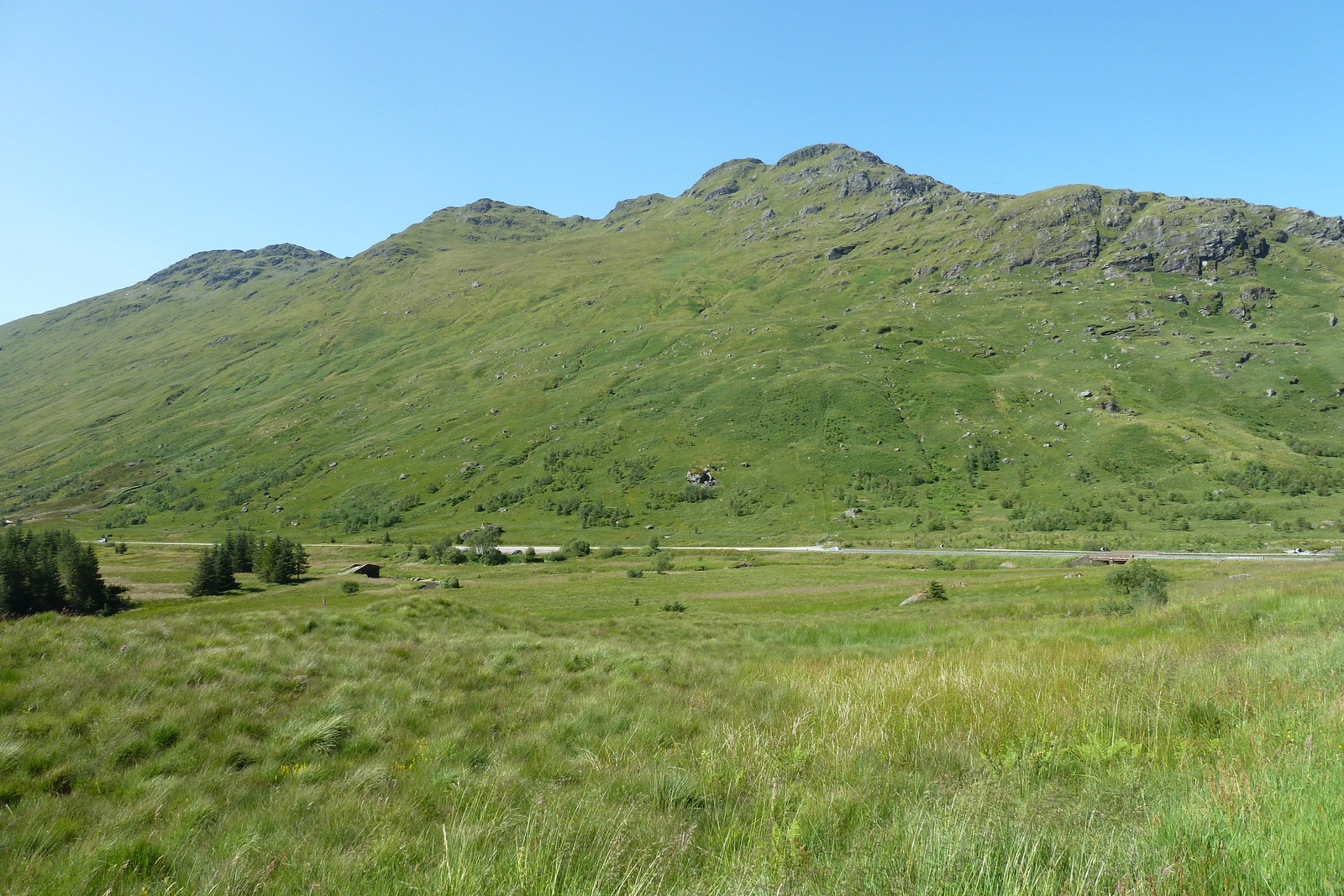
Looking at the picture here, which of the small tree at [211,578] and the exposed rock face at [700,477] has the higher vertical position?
the exposed rock face at [700,477]

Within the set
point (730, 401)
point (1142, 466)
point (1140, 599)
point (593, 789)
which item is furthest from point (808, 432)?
point (593, 789)

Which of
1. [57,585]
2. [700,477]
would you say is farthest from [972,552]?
[57,585]

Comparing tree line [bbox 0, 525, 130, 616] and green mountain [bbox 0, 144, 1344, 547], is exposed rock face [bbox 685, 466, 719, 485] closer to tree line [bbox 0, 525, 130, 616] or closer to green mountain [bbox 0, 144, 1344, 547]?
green mountain [bbox 0, 144, 1344, 547]

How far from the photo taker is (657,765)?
5.42 meters

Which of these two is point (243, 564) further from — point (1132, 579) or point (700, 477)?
point (1132, 579)

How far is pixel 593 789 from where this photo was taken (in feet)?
15.3

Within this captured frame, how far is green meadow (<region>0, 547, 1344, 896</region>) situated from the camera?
3209mm

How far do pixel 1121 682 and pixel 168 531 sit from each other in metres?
194

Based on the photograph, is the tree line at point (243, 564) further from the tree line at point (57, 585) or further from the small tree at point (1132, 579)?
the small tree at point (1132, 579)

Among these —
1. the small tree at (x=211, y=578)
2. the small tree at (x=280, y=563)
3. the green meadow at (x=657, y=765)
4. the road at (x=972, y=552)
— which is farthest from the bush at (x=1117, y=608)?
the small tree at (x=280, y=563)

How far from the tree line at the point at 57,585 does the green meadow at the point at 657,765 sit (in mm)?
64183

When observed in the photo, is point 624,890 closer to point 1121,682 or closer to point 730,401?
point 1121,682

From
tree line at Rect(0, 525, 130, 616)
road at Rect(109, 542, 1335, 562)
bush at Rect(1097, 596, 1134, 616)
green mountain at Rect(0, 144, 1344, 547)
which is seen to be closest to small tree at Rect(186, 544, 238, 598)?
tree line at Rect(0, 525, 130, 616)

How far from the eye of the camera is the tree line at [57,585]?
53281 mm
